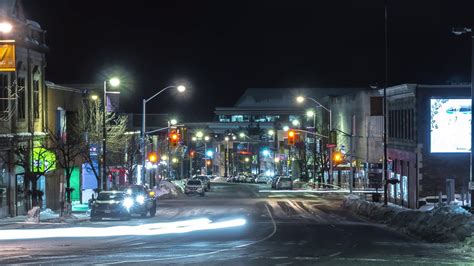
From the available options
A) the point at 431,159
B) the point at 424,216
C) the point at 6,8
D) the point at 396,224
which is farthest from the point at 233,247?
the point at 431,159

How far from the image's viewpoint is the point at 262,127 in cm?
17225

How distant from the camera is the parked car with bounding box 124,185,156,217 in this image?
36.3 metres

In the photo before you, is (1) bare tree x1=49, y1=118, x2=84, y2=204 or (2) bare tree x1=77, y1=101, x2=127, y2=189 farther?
(2) bare tree x1=77, y1=101, x2=127, y2=189

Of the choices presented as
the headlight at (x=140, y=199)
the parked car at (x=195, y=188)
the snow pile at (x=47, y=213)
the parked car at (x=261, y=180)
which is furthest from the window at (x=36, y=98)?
the parked car at (x=261, y=180)

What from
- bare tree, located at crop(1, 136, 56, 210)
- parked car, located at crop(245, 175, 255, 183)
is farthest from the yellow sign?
parked car, located at crop(245, 175, 255, 183)

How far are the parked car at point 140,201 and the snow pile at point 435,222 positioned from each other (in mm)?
12072

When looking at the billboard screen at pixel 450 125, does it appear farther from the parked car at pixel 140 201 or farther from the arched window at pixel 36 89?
the arched window at pixel 36 89

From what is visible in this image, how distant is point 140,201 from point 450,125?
2203cm

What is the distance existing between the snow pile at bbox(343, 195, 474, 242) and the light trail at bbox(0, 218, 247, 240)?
7.48 meters

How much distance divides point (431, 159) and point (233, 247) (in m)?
29.8

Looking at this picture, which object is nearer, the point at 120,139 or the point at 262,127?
the point at 120,139

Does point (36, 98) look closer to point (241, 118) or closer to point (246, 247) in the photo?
point (246, 247)

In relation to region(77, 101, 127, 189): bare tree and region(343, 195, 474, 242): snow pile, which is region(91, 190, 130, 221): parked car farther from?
region(343, 195, 474, 242): snow pile

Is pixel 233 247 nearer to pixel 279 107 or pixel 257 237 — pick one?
pixel 257 237
